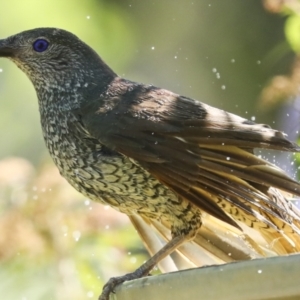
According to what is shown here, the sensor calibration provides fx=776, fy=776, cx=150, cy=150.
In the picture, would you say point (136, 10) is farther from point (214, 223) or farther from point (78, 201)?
point (214, 223)

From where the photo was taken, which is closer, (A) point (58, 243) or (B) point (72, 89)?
(B) point (72, 89)

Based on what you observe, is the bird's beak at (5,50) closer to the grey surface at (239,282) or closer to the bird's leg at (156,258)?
the bird's leg at (156,258)

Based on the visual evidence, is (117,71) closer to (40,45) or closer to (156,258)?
(40,45)

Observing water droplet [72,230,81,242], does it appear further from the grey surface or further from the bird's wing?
the grey surface

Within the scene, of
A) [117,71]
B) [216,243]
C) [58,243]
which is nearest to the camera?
[216,243]

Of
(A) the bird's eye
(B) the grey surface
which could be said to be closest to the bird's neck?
(A) the bird's eye

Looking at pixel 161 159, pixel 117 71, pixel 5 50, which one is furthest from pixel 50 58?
pixel 117 71

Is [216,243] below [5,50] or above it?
below

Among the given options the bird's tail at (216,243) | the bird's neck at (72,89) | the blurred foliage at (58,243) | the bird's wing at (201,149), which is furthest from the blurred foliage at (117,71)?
the bird's wing at (201,149)
